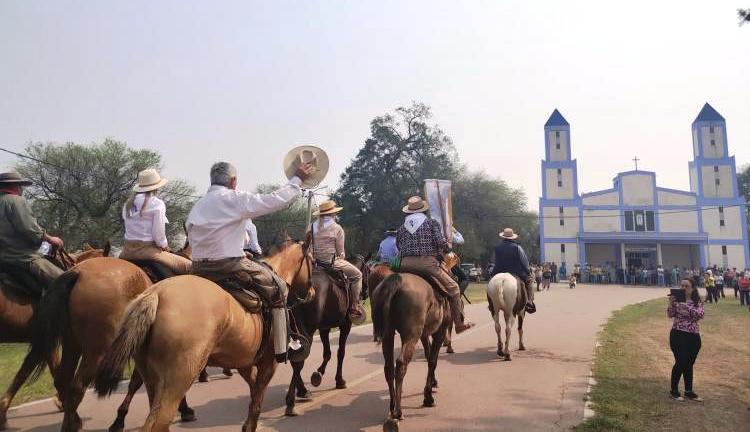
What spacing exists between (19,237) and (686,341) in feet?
30.0

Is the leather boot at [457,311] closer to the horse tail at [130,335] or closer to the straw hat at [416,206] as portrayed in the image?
the straw hat at [416,206]

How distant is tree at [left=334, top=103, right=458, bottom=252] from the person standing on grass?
42.7 meters

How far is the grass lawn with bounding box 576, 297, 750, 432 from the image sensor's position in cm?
621

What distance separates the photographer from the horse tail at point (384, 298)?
20.9 feet

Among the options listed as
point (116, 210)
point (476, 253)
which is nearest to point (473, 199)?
point (476, 253)

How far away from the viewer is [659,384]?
8.19m

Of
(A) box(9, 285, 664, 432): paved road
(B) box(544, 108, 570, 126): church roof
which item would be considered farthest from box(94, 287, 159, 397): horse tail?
(B) box(544, 108, 570, 126): church roof

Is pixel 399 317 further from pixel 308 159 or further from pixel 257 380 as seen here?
pixel 308 159

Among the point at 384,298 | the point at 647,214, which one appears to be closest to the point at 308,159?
the point at 384,298

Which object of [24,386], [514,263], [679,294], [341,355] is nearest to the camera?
[24,386]

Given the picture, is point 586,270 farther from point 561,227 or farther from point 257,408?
point 257,408

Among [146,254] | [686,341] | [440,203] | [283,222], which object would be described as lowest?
[686,341]

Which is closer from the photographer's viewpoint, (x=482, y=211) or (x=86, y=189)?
(x=86, y=189)

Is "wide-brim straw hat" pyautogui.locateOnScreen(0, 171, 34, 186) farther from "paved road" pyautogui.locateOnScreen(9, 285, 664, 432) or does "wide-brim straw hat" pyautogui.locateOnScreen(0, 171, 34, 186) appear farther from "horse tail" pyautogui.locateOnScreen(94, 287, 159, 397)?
"horse tail" pyautogui.locateOnScreen(94, 287, 159, 397)
